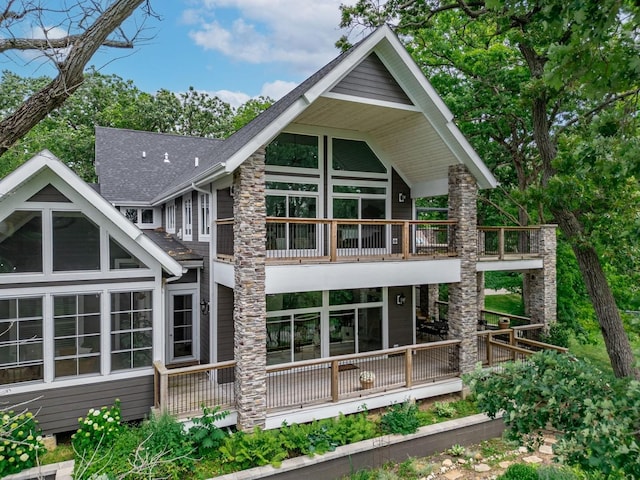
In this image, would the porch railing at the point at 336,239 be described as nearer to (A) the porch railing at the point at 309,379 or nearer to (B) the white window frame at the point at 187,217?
(B) the white window frame at the point at 187,217

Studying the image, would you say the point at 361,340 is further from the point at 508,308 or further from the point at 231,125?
the point at 231,125

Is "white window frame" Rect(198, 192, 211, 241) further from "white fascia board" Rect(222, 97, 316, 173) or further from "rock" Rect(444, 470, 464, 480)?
"rock" Rect(444, 470, 464, 480)

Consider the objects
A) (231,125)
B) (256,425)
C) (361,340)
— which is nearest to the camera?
(256,425)

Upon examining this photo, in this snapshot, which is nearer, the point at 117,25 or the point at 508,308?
the point at 117,25

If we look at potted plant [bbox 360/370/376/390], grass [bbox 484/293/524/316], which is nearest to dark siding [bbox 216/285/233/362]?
potted plant [bbox 360/370/376/390]

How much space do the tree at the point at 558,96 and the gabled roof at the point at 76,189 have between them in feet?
24.8

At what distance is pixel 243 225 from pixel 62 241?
3794 millimetres

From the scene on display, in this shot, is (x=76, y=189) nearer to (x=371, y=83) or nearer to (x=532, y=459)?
(x=371, y=83)

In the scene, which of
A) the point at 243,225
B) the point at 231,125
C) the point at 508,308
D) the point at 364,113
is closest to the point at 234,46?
the point at 231,125

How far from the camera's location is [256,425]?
858 cm

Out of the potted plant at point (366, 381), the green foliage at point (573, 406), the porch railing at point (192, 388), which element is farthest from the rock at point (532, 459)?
the porch railing at point (192, 388)

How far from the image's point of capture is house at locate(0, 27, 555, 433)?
8109 mm

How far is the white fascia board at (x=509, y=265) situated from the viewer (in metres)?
13.3

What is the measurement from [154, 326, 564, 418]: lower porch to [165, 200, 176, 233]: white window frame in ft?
21.8
